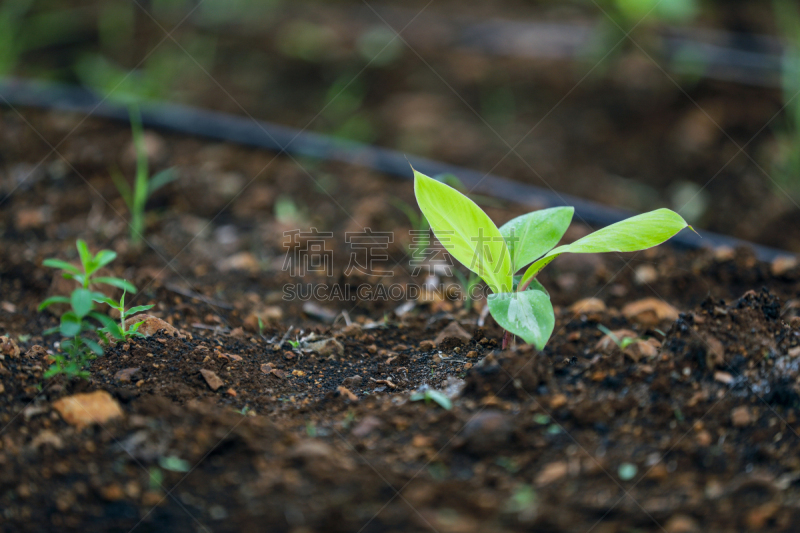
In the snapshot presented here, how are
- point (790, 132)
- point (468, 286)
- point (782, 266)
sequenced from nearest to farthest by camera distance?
point (468, 286), point (782, 266), point (790, 132)

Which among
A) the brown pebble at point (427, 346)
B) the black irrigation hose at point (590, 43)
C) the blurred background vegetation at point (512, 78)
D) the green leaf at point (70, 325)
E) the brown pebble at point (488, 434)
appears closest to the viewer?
the brown pebble at point (488, 434)

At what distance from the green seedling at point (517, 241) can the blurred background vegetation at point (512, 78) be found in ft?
3.56

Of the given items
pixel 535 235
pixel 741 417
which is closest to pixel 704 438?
pixel 741 417

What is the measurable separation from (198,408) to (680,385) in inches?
28.4

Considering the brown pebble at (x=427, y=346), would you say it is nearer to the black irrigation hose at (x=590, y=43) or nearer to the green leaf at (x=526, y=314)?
the green leaf at (x=526, y=314)

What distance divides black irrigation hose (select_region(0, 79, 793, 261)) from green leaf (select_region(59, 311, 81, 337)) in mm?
1074

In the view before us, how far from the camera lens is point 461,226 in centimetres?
104

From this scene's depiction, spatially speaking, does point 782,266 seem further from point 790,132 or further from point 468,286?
point 790,132

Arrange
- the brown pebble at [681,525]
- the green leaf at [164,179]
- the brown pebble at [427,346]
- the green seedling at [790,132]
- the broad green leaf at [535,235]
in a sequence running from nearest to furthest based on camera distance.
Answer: the brown pebble at [681,525] < the broad green leaf at [535,235] < the brown pebble at [427,346] < the green leaf at [164,179] < the green seedling at [790,132]

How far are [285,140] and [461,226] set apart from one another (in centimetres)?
123

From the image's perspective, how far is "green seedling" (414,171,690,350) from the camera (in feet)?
3.22

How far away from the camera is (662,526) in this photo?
0.75 meters

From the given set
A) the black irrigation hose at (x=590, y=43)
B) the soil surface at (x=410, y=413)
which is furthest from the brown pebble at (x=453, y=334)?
the black irrigation hose at (x=590, y=43)

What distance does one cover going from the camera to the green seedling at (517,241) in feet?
3.22
